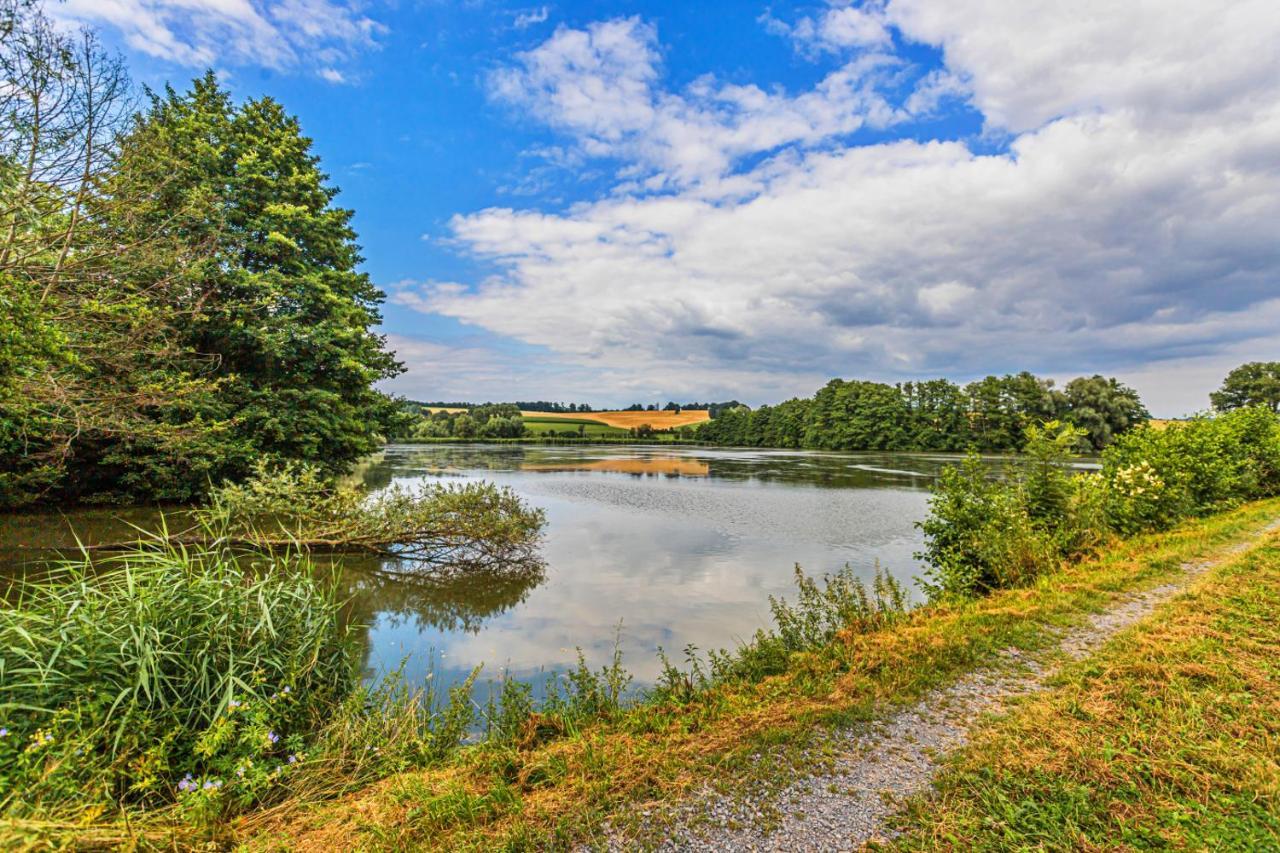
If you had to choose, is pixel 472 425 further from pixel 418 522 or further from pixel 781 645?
pixel 781 645

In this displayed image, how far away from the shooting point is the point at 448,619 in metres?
8.62

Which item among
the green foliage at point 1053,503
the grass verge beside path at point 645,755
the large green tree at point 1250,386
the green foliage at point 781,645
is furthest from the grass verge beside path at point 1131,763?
the large green tree at point 1250,386

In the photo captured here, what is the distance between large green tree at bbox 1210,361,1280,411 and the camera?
4844 cm

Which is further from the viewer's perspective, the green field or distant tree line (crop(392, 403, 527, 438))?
the green field

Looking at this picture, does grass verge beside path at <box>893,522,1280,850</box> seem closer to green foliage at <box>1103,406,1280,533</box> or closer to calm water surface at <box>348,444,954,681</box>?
calm water surface at <box>348,444,954,681</box>

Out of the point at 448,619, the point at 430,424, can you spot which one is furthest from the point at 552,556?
the point at 430,424

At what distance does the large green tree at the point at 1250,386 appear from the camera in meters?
48.4

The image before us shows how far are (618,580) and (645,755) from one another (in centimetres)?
703

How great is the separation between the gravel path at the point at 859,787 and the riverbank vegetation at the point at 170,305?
9.12 m

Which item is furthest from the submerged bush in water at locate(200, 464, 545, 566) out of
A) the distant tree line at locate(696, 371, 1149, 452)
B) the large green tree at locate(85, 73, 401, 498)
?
the distant tree line at locate(696, 371, 1149, 452)

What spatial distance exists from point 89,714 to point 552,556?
9.23 m

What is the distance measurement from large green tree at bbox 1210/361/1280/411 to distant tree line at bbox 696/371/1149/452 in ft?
20.9

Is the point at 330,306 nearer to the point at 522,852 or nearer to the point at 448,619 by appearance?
the point at 448,619

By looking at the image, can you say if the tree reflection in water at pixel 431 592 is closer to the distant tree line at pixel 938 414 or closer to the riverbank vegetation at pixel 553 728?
the riverbank vegetation at pixel 553 728
